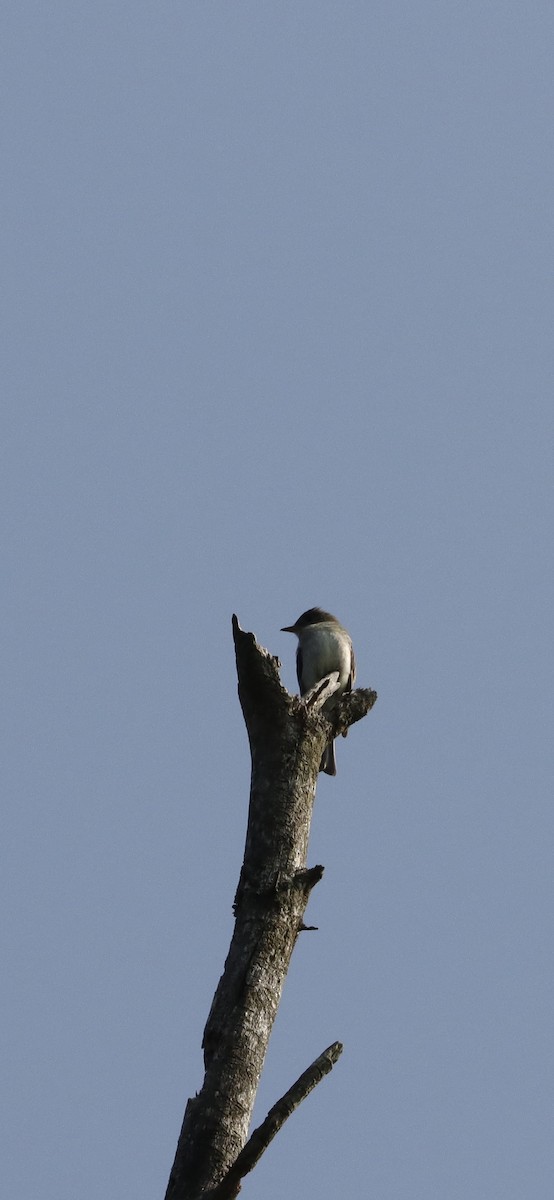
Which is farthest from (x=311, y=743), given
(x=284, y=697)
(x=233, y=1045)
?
(x=233, y=1045)

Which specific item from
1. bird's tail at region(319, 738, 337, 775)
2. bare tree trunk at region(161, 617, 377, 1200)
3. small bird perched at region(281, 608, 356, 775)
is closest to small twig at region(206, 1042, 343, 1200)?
Answer: bare tree trunk at region(161, 617, 377, 1200)

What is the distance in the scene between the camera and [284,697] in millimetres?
5832

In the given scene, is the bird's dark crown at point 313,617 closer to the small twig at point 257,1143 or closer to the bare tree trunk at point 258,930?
the bare tree trunk at point 258,930

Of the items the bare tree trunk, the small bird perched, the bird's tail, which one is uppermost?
the small bird perched

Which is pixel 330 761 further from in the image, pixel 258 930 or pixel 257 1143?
pixel 257 1143

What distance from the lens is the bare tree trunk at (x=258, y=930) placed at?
176 inches

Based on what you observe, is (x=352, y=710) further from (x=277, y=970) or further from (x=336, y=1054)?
(x=336, y=1054)

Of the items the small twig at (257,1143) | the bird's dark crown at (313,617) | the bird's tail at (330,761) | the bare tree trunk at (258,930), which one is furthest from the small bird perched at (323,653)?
the small twig at (257,1143)

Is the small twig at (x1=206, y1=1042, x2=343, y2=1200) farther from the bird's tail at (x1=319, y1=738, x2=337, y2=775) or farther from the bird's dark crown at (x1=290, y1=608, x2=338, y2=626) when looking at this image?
the bird's dark crown at (x1=290, y1=608, x2=338, y2=626)

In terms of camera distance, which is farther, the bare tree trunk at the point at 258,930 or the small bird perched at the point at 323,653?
the small bird perched at the point at 323,653

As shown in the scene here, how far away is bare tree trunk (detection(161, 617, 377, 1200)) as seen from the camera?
4.48 meters

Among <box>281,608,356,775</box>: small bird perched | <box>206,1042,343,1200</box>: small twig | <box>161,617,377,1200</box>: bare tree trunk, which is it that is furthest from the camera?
<box>281,608,356,775</box>: small bird perched

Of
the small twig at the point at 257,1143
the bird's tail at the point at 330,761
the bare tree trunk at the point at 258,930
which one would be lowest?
the small twig at the point at 257,1143

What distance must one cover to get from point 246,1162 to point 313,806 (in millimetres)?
1688
